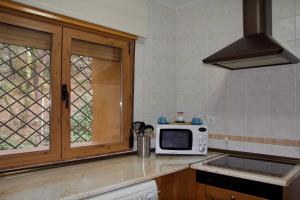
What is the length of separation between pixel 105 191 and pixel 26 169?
58 centimetres

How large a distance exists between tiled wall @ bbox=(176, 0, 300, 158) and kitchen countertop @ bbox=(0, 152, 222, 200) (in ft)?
1.82

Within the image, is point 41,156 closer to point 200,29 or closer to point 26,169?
point 26,169

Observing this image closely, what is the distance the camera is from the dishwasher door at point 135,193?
1.29 m

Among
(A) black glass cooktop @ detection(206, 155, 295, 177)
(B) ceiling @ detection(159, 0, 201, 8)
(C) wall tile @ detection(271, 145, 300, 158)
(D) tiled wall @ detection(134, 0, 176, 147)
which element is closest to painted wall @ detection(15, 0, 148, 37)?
(D) tiled wall @ detection(134, 0, 176, 147)

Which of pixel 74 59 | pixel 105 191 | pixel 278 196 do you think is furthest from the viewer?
pixel 74 59

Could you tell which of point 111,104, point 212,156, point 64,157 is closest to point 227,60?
point 212,156

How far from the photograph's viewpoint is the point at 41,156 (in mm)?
1625

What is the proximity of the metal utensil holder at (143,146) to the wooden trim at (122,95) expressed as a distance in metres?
0.16

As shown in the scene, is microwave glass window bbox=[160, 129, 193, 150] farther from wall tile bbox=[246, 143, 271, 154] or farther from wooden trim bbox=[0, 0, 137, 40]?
wooden trim bbox=[0, 0, 137, 40]

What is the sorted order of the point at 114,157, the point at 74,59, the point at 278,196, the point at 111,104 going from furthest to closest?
the point at 111,104, the point at 114,157, the point at 74,59, the point at 278,196

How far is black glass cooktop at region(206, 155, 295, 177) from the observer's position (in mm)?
1596

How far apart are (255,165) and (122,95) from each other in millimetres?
1185

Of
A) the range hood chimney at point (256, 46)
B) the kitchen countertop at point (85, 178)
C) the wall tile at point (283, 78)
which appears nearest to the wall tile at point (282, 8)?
the range hood chimney at point (256, 46)

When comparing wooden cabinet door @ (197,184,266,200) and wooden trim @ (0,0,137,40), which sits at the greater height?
wooden trim @ (0,0,137,40)
